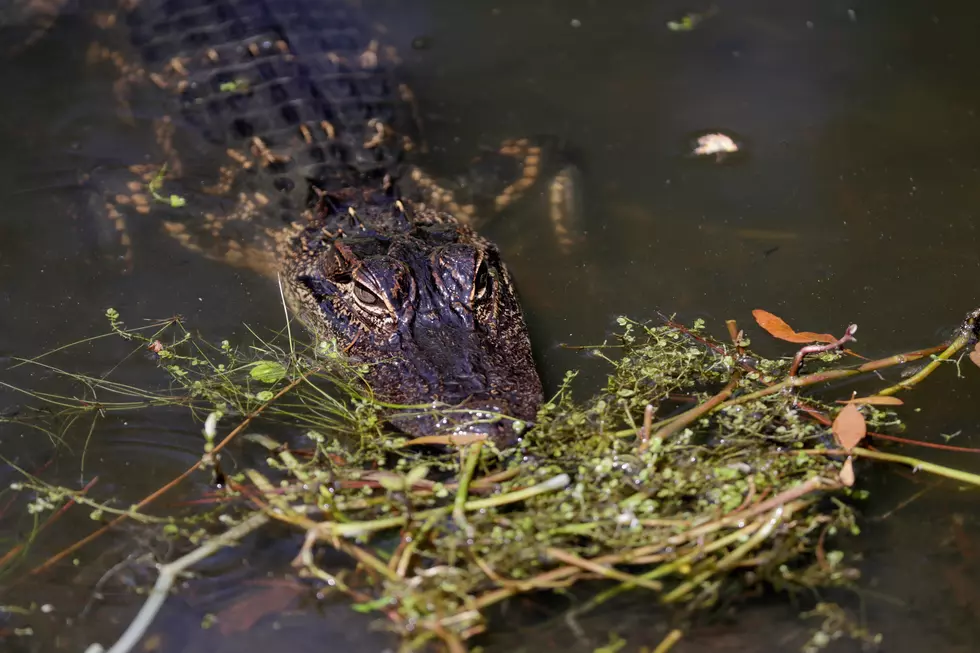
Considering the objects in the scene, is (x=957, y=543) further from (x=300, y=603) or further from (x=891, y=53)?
(x=891, y=53)

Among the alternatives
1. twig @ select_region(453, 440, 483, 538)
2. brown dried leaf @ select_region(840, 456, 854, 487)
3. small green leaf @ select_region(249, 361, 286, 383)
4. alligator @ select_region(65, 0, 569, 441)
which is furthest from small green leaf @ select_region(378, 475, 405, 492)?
brown dried leaf @ select_region(840, 456, 854, 487)

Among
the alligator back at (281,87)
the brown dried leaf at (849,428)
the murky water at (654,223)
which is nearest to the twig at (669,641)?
the murky water at (654,223)

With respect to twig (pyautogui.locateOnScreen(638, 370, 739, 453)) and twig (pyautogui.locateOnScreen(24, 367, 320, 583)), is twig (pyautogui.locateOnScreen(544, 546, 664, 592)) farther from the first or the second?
twig (pyautogui.locateOnScreen(24, 367, 320, 583))

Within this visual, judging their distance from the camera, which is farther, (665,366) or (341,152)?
(341,152)

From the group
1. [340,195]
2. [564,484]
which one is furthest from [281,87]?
[564,484]

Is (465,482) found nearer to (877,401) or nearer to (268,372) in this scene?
(268,372)

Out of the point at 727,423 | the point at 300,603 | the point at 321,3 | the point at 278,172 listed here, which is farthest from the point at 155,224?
the point at 727,423
